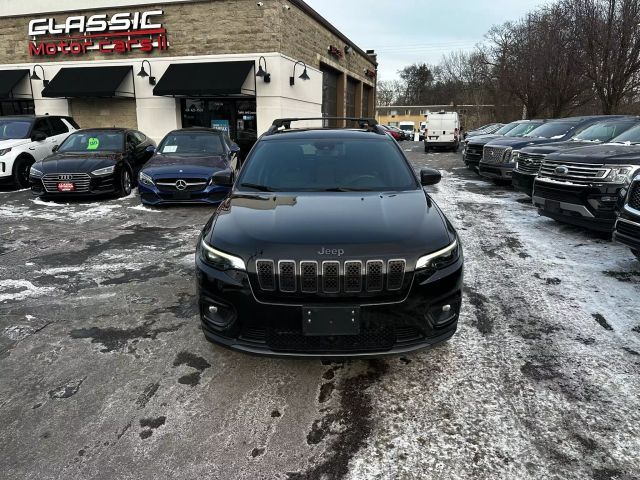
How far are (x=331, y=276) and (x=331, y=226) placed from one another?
0.43 meters

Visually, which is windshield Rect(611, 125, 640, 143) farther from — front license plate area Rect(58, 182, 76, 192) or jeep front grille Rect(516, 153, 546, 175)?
front license plate area Rect(58, 182, 76, 192)

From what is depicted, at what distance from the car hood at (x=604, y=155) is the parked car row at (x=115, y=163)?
5.60 meters

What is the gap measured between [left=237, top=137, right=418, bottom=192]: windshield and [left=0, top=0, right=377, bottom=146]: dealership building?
11842 millimetres

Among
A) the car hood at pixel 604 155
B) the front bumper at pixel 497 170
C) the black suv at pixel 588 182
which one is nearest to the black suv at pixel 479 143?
the front bumper at pixel 497 170

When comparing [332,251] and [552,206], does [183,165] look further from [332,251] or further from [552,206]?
[332,251]

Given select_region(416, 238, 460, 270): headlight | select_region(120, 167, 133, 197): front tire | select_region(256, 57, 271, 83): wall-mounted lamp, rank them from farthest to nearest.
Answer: select_region(256, 57, 271, 83): wall-mounted lamp < select_region(120, 167, 133, 197): front tire < select_region(416, 238, 460, 270): headlight

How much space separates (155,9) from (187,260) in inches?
572

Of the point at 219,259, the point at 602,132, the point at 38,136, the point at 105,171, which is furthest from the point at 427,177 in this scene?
the point at 38,136

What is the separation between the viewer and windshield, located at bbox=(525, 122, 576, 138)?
11422 millimetres

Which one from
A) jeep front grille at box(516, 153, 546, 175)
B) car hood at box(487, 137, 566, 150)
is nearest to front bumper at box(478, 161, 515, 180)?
car hood at box(487, 137, 566, 150)

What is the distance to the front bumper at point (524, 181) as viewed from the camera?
8688 mm

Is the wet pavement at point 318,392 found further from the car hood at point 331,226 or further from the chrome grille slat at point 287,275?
the car hood at point 331,226

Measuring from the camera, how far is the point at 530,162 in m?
8.74

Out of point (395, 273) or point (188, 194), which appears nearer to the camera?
point (395, 273)
